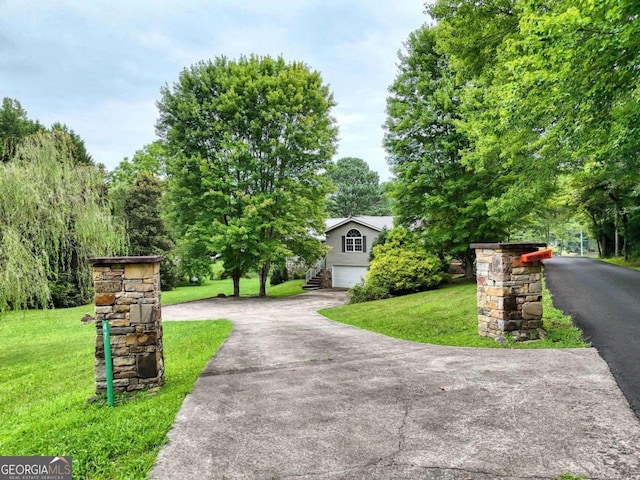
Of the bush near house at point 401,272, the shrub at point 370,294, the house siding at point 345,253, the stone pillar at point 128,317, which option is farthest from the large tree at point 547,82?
the house siding at point 345,253

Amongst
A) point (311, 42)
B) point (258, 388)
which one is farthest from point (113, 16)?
point (258, 388)

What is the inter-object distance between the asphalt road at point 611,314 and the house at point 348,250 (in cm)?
1129

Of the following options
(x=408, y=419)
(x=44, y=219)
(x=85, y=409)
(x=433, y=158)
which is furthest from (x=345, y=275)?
(x=408, y=419)

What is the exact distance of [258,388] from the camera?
4.46m

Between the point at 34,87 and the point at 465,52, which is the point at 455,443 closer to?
the point at 465,52

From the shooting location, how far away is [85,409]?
162 inches

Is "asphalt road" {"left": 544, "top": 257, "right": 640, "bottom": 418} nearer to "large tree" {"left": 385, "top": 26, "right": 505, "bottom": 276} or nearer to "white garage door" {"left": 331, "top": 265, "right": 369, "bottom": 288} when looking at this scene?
"large tree" {"left": 385, "top": 26, "right": 505, "bottom": 276}

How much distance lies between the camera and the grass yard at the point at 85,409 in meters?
2.96

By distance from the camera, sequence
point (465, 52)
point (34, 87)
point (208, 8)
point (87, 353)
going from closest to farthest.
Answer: point (87, 353) < point (465, 52) < point (208, 8) < point (34, 87)

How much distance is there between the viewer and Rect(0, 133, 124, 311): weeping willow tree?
23.1 feet

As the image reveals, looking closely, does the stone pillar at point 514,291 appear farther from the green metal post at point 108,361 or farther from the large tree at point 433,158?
the large tree at point 433,158

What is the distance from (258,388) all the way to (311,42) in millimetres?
16222

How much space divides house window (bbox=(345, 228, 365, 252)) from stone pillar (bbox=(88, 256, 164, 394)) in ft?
65.4

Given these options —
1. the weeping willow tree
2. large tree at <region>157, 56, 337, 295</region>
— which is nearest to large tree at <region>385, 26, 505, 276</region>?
large tree at <region>157, 56, 337, 295</region>
